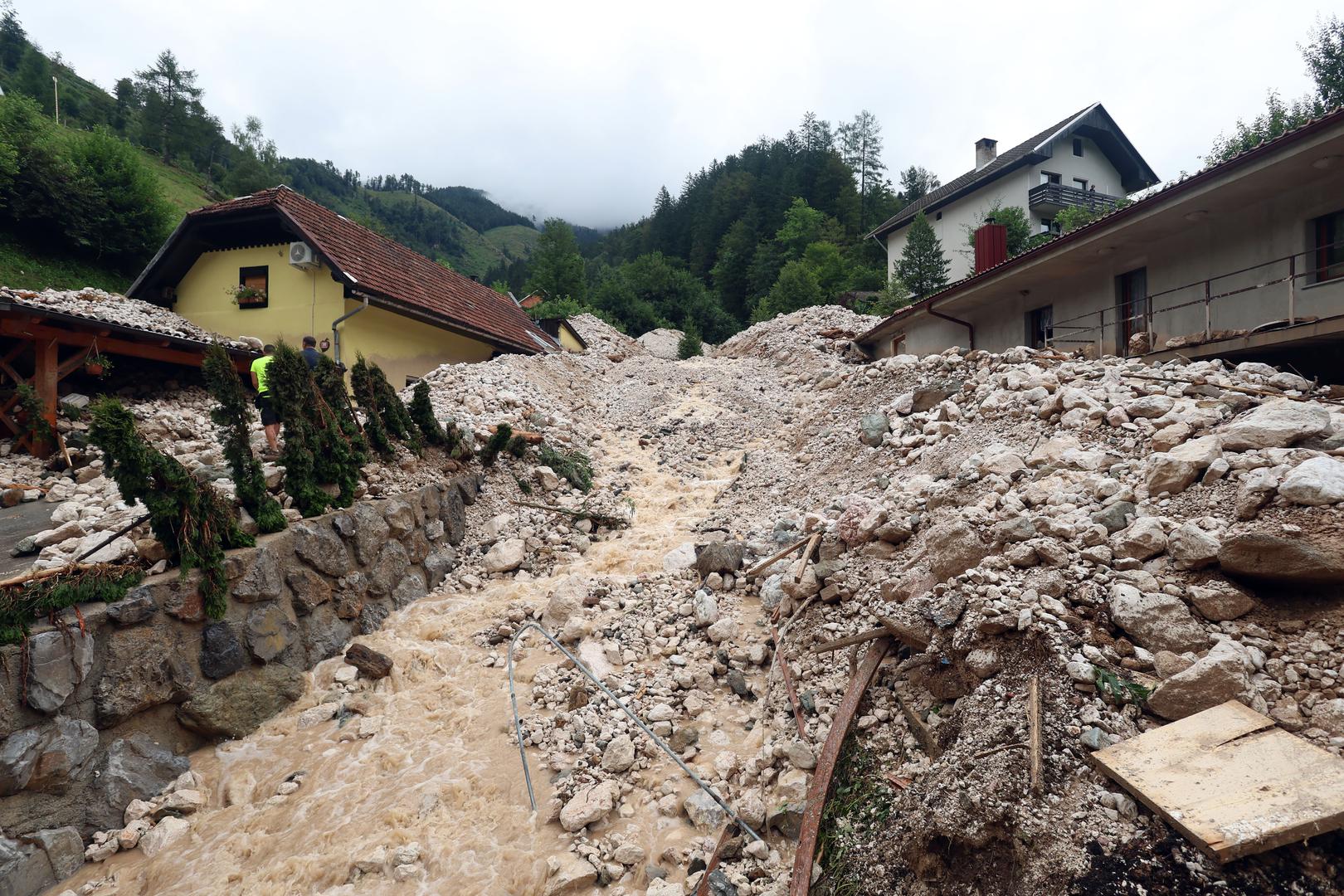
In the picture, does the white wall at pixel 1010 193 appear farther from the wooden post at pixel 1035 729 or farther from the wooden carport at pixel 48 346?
the wooden carport at pixel 48 346

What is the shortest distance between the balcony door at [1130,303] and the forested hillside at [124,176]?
3206 cm

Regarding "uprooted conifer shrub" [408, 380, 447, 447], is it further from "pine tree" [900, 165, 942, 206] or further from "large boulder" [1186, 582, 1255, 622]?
"pine tree" [900, 165, 942, 206]

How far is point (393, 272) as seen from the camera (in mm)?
17234

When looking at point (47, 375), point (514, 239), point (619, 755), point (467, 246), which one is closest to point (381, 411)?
point (47, 375)

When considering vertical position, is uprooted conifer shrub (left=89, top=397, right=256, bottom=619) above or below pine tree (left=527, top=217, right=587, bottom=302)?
below

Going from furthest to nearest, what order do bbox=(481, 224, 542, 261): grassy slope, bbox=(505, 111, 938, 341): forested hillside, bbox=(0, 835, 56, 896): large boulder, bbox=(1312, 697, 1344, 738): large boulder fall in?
bbox=(481, 224, 542, 261): grassy slope → bbox=(505, 111, 938, 341): forested hillside → bbox=(0, 835, 56, 896): large boulder → bbox=(1312, 697, 1344, 738): large boulder

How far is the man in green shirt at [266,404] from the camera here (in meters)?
7.93

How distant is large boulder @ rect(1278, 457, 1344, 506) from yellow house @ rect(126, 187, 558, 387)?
1563cm

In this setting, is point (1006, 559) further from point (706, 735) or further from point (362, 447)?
point (362, 447)

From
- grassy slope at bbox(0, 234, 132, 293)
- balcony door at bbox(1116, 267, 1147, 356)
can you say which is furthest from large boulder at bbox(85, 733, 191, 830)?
grassy slope at bbox(0, 234, 132, 293)

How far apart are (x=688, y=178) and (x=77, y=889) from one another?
7030 cm

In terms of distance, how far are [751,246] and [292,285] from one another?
40175mm

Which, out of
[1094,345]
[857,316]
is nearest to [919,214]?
[857,316]

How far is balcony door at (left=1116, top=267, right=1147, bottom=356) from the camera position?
12.0m
